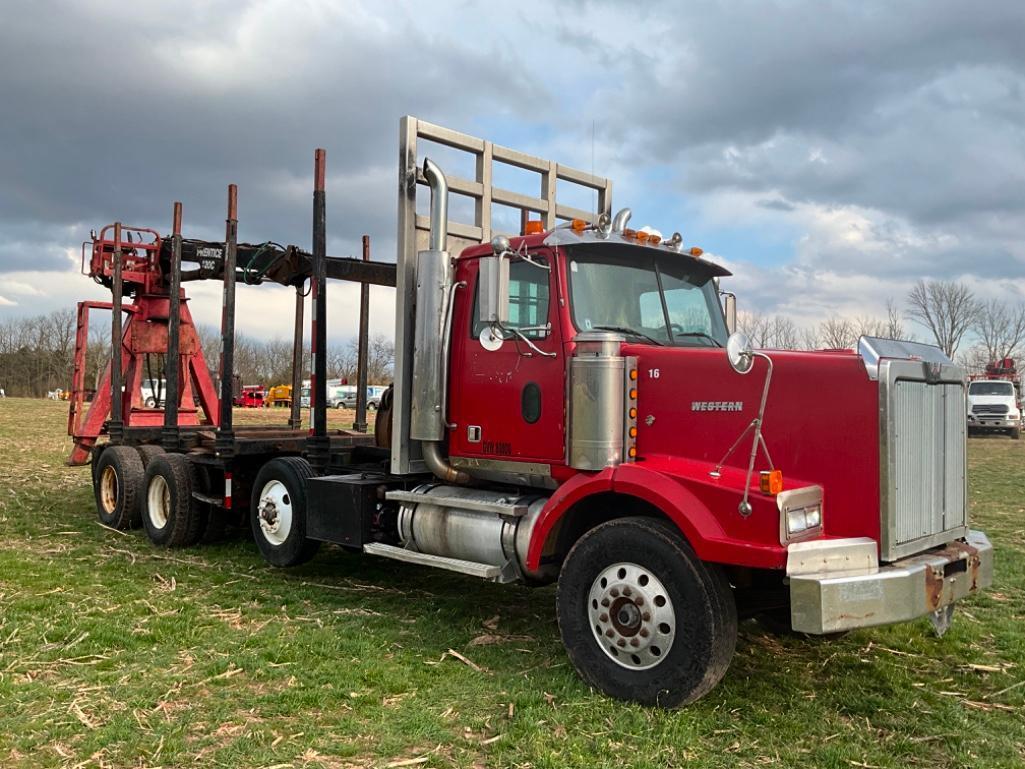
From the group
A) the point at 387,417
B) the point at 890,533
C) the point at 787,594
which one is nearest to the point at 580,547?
the point at 787,594

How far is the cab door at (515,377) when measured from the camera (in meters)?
5.79

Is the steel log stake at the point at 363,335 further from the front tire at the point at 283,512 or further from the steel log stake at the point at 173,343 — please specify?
the front tire at the point at 283,512

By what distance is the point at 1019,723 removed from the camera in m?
4.75

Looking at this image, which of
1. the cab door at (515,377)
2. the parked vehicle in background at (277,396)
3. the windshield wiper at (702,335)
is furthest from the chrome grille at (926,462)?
the parked vehicle in background at (277,396)

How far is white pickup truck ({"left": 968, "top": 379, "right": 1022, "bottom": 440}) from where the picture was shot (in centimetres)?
3391

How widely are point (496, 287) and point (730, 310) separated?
2.05m

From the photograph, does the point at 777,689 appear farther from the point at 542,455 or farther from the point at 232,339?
the point at 232,339

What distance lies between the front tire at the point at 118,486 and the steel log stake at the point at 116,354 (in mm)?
281

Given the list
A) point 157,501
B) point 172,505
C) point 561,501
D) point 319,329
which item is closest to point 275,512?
point 319,329

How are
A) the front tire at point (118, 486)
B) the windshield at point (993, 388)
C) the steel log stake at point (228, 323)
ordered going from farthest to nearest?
the windshield at point (993, 388), the front tire at point (118, 486), the steel log stake at point (228, 323)

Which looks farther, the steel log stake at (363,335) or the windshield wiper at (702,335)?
the steel log stake at (363,335)

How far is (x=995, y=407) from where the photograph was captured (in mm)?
34062

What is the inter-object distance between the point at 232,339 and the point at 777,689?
21.0 feet

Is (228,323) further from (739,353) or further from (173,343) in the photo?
(739,353)
